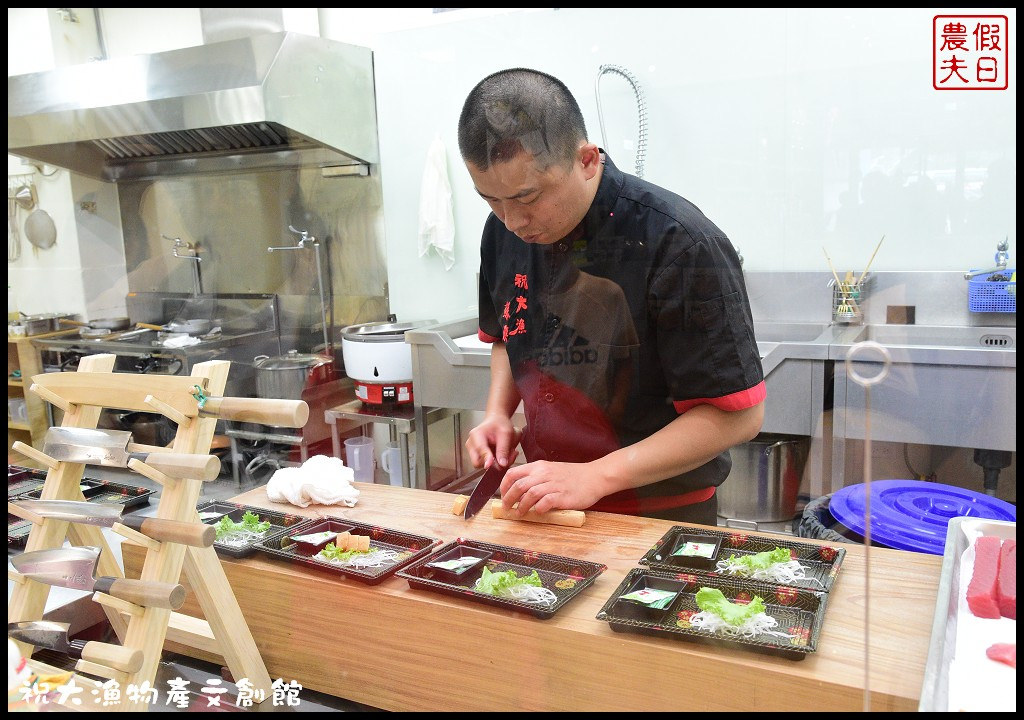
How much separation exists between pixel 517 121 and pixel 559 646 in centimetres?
74

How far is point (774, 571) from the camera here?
943mm

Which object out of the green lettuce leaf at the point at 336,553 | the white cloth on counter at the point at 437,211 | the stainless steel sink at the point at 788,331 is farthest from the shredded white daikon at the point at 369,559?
the white cloth on counter at the point at 437,211

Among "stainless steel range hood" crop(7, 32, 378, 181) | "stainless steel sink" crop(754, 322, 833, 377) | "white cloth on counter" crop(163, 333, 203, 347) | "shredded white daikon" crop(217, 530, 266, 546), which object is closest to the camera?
"shredded white daikon" crop(217, 530, 266, 546)

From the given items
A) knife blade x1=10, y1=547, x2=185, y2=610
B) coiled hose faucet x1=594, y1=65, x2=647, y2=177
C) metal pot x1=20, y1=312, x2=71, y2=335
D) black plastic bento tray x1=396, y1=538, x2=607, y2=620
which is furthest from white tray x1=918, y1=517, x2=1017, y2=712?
metal pot x1=20, y1=312, x2=71, y2=335

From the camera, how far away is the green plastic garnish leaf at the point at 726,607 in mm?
793

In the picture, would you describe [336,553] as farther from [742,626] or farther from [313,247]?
[313,247]

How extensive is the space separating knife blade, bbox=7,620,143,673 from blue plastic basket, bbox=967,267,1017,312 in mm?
1300

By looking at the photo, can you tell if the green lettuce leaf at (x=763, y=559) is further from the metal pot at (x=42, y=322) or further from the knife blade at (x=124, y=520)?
the metal pot at (x=42, y=322)

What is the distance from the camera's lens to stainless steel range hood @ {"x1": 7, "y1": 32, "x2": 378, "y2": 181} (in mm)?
1574

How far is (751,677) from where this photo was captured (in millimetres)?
721

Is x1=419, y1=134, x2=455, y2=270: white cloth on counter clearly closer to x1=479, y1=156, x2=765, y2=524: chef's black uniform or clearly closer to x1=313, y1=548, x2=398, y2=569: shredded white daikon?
x1=479, y1=156, x2=765, y2=524: chef's black uniform

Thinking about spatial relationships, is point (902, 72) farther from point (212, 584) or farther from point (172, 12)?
point (212, 584)

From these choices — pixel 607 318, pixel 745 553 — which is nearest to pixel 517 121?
pixel 607 318

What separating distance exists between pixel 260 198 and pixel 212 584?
1.18 meters
